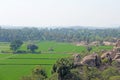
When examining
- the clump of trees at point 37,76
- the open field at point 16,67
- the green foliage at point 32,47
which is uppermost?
the clump of trees at point 37,76

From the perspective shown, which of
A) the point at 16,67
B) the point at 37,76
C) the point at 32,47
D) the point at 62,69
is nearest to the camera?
the point at 37,76

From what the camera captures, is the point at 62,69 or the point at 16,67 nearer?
the point at 62,69

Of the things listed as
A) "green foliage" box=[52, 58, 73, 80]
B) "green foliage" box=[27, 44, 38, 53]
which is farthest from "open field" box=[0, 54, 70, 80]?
"green foliage" box=[27, 44, 38, 53]

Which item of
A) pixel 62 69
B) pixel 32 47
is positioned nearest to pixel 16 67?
pixel 62 69

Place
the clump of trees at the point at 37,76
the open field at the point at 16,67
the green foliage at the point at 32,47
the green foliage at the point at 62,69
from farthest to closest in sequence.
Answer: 1. the green foliage at the point at 32,47
2. the open field at the point at 16,67
3. the green foliage at the point at 62,69
4. the clump of trees at the point at 37,76

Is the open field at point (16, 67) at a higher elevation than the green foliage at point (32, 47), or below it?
below

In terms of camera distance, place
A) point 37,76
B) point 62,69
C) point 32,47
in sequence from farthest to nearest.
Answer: point 32,47 → point 62,69 → point 37,76

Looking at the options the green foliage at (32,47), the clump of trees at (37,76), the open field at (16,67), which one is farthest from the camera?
the green foliage at (32,47)

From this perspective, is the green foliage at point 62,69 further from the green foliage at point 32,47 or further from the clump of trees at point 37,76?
the green foliage at point 32,47

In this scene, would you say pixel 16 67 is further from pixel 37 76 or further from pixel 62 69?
pixel 37 76

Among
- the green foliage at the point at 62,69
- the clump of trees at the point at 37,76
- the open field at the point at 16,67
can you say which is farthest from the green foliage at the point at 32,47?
the green foliage at the point at 62,69

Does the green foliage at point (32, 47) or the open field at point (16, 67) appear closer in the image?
the open field at point (16, 67)

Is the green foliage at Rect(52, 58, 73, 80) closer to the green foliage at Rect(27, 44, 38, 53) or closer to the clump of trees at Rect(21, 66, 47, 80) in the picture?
the clump of trees at Rect(21, 66, 47, 80)
